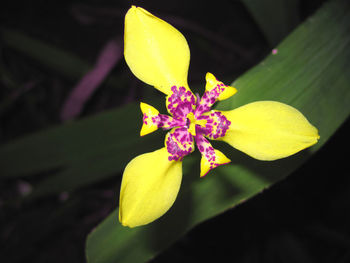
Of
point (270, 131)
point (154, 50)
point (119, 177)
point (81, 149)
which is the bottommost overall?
point (119, 177)

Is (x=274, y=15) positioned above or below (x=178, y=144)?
below

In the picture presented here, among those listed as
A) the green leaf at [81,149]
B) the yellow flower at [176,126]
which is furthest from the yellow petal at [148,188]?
the green leaf at [81,149]

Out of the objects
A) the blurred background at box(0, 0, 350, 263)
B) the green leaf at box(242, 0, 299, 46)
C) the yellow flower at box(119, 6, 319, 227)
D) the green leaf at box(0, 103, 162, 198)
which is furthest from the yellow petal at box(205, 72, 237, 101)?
the blurred background at box(0, 0, 350, 263)

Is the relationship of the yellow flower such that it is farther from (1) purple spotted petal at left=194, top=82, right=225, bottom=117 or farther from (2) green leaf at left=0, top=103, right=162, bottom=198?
(2) green leaf at left=0, top=103, right=162, bottom=198

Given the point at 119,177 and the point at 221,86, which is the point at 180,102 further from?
the point at 119,177

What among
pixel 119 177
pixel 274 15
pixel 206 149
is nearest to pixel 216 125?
pixel 206 149

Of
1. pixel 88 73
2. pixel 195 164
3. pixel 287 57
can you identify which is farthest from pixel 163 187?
pixel 88 73
